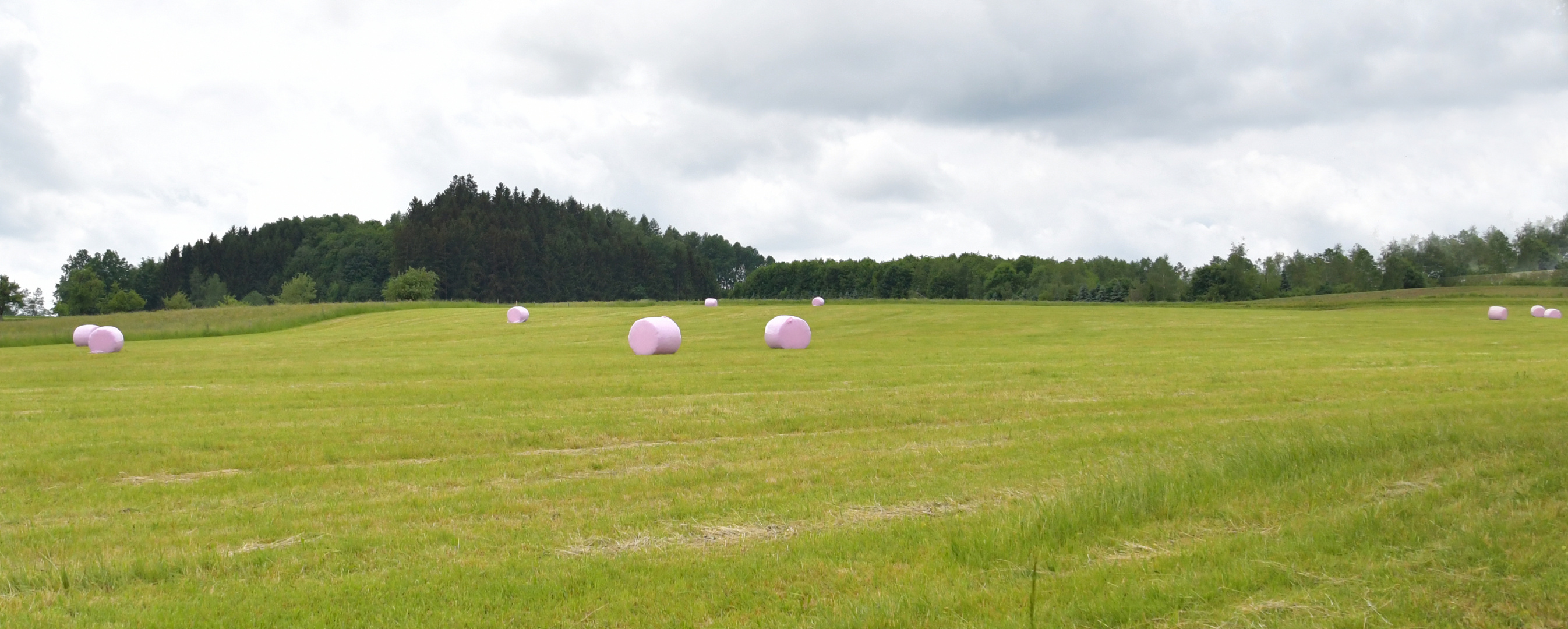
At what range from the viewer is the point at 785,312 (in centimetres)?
6312

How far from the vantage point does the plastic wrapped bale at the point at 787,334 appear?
3425 cm

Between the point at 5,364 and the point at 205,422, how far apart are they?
842 inches

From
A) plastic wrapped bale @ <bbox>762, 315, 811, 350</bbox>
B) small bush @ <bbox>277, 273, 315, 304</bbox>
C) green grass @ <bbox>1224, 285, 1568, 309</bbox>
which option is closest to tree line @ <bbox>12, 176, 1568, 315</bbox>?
small bush @ <bbox>277, 273, 315, 304</bbox>

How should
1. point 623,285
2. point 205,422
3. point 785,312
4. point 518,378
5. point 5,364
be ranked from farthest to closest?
point 623,285 → point 785,312 → point 5,364 → point 518,378 → point 205,422

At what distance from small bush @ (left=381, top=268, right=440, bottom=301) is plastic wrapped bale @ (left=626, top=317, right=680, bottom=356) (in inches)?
3625

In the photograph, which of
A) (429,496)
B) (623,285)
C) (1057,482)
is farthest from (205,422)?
(623,285)

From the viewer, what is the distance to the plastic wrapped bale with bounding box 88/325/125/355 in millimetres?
37844

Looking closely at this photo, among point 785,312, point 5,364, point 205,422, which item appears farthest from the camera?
point 785,312

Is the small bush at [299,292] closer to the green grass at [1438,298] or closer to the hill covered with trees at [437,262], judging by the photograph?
the hill covered with trees at [437,262]

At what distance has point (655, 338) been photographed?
102 ft

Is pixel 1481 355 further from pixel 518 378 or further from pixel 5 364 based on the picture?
pixel 5 364

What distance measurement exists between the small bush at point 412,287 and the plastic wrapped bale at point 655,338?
3625 inches

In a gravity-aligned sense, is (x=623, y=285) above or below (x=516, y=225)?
below

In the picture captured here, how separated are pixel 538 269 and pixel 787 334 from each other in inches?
4600
